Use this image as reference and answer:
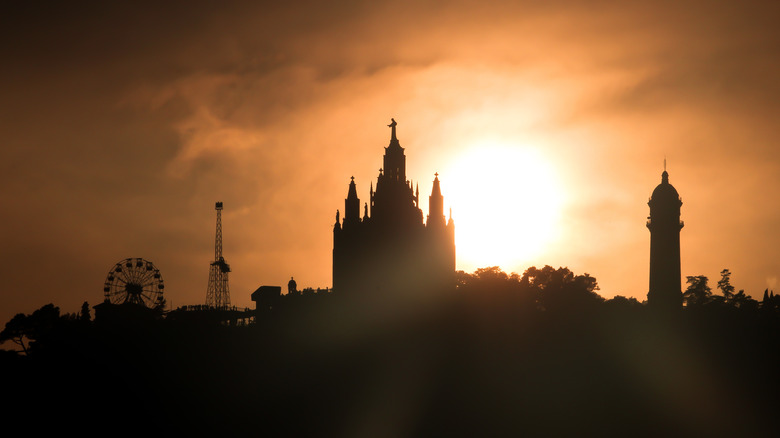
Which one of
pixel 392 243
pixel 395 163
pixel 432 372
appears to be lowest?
pixel 432 372

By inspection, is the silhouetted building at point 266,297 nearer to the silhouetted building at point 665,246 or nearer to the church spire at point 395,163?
the church spire at point 395,163

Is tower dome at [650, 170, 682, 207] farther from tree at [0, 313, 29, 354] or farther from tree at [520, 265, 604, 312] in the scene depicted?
tree at [0, 313, 29, 354]

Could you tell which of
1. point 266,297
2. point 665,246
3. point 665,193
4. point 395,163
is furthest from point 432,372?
point 665,193

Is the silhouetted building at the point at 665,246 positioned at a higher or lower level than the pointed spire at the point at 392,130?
lower

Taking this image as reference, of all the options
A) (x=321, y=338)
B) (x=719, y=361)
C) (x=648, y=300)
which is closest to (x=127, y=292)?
(x=321, y=338)

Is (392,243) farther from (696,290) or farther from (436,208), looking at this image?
(696,290)

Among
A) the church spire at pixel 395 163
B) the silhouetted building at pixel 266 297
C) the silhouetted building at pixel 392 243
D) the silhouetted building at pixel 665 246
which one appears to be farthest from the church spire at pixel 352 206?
the silhouetted building at pixel 665 246
